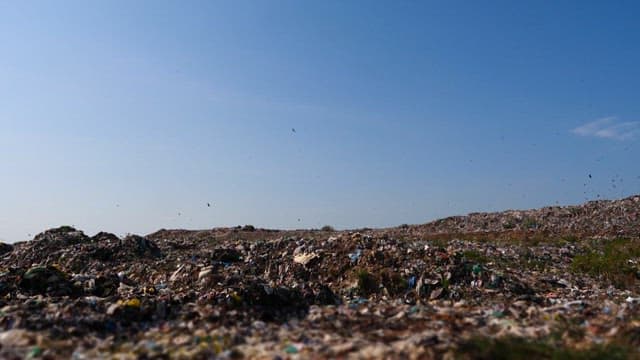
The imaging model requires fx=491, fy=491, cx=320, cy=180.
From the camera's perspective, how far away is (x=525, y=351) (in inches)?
161

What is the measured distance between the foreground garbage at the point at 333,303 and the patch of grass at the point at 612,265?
0.11 feet

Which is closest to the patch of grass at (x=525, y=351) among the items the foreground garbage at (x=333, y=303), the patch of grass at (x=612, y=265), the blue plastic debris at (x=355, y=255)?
the foreground garbage at (x=333, y=303)

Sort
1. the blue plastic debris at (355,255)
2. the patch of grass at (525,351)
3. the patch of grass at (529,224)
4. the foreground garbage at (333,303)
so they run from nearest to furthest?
1. the patch of grass at (525,351)
2. the foreground garbage at (333,303)
3. the blue plastic debris at (355,255)
4. the patch of grass at (529,224)

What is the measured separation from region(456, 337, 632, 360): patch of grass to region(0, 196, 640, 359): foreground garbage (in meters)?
0.02

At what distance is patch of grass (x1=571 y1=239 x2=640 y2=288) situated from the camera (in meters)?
9.00

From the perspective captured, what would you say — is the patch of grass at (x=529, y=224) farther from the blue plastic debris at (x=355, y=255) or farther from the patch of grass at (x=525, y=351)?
the patch of grass at (x=525, y=351)

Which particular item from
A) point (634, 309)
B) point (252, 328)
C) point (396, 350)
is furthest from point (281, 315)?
point (634, 309)

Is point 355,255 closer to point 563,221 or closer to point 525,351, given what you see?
point 525,351

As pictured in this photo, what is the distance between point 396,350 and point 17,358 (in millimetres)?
3156

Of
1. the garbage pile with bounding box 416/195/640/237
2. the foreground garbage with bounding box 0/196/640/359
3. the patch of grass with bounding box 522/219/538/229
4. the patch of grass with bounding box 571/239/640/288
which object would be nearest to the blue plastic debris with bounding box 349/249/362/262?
the foreground garbage with bounding box 0/196/640/359

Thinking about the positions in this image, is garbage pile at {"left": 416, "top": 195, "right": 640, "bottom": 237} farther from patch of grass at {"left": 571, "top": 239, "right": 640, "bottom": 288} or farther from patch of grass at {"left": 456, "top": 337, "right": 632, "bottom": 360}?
patch of grass at {"left": 456, "top": 337, "right": 632, "bottom": 360}

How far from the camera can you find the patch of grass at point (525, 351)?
3986 mm

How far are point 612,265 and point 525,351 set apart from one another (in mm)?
6798

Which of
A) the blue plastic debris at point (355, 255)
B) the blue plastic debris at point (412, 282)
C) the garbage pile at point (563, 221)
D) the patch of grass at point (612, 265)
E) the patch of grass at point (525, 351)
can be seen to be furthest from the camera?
the garbage pile at point (563, 221)
